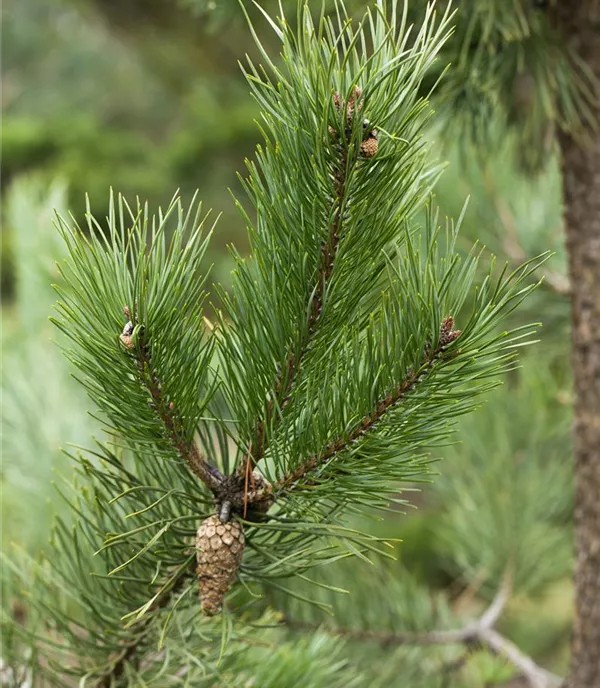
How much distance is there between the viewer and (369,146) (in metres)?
0.21

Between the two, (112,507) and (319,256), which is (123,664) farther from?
(319,256)

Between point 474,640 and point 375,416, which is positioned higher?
point 375,416

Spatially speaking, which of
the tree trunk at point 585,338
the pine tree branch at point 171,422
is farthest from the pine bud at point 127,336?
the tree trunk at point 585,338

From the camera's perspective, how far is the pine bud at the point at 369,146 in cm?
21

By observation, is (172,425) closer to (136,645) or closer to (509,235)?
(136,645)

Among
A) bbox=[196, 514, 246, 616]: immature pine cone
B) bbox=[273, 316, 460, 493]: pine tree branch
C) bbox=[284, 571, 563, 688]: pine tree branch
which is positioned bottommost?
bbox=[284, 571, 563, 688]: pine tree branch

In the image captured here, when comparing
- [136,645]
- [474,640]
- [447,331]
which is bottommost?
[474,640]

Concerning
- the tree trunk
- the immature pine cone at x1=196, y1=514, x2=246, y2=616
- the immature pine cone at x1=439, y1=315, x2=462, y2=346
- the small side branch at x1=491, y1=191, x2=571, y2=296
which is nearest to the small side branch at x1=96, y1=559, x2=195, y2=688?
the immature pine cone at x1=196, y1=514, x2=246, y2=616

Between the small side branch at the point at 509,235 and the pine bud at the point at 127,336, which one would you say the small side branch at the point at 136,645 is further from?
the small side branch at the point at 509,235

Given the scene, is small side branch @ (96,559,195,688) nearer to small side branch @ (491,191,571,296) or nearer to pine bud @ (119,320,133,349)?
pine bud @ (119,320,133,349)

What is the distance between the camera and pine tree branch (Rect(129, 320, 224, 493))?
226 mm

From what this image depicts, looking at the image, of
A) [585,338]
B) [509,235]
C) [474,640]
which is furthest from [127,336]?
[509,235]

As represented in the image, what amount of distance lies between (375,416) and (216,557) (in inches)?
2.9

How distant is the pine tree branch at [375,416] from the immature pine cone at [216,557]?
22 mm
